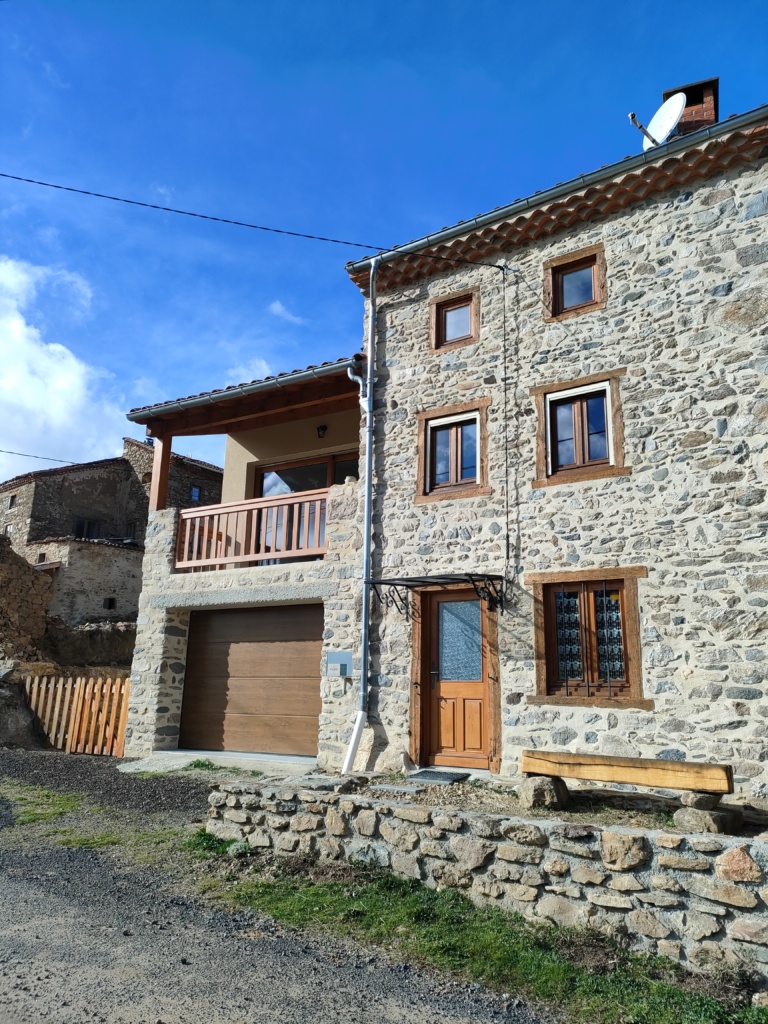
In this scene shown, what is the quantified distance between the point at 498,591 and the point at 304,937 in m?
5.18

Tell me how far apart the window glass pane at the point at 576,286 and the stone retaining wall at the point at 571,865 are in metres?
6.78

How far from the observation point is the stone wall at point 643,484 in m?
7.62

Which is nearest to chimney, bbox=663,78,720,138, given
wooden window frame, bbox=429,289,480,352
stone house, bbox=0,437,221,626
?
wooden window frame, bbox=429,289,480,352

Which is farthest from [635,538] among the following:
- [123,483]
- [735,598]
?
[123,483]

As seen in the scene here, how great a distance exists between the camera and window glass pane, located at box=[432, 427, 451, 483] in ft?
32.7

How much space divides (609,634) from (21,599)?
579 inches

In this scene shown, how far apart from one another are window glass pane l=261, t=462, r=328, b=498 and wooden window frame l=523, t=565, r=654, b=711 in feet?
17.3

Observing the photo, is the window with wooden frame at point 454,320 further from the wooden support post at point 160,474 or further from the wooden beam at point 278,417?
the wooden support post at point 160,474

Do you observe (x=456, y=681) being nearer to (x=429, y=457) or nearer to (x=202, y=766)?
(x=429, y=457)

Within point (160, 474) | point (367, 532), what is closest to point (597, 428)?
point (367, 532)

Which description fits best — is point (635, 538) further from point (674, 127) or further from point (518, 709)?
point (674, 127)

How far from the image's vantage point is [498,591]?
899cm

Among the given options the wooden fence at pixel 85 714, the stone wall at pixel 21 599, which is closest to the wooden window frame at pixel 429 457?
the wooden fence at pixel 85 714

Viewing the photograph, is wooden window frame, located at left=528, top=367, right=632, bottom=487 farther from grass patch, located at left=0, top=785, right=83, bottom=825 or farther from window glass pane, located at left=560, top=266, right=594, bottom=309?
grass patch, located at left=0, top=785, right=83, bottom=825
